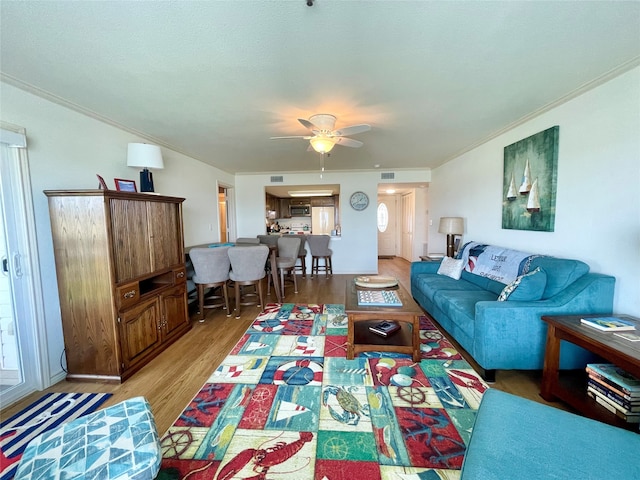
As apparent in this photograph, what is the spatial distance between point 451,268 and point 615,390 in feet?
6.86

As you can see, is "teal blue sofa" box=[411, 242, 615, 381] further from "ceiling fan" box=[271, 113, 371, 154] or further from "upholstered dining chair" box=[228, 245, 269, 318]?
"upholstered dining chair" box=[228, 245, 269, 318]

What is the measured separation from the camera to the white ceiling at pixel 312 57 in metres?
1.35

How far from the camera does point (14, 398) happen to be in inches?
78.4

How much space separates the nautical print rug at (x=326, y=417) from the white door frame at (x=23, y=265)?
137 centimetres

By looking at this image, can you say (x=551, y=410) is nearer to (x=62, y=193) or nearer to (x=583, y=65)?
(x=583, y=65)

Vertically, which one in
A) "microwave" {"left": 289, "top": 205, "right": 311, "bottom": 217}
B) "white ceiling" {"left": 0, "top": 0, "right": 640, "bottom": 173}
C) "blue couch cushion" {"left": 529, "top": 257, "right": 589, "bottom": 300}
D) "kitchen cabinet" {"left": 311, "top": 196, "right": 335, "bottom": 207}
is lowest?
"blue couch cushion" {"left": 529, "top": 257, "right": 589, "bottom": 300}

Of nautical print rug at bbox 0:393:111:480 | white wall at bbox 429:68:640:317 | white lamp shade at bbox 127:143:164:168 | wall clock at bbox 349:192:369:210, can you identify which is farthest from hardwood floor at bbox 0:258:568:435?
wall clock at bbox 349:192:369:210

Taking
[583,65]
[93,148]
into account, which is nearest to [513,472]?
[583,65]

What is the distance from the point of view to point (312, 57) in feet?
5.64

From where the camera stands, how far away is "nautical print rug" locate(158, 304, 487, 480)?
55.0 inches

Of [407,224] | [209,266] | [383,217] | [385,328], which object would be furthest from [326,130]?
[383,217]

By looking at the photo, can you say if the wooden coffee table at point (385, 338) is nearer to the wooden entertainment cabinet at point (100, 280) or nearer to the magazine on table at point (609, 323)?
the magazine on table at point (609, 323)

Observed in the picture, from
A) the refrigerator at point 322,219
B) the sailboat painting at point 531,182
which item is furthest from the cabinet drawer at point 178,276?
the refrigerator at point 322,219

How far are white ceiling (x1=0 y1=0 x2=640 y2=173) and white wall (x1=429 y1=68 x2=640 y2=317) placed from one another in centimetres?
18
